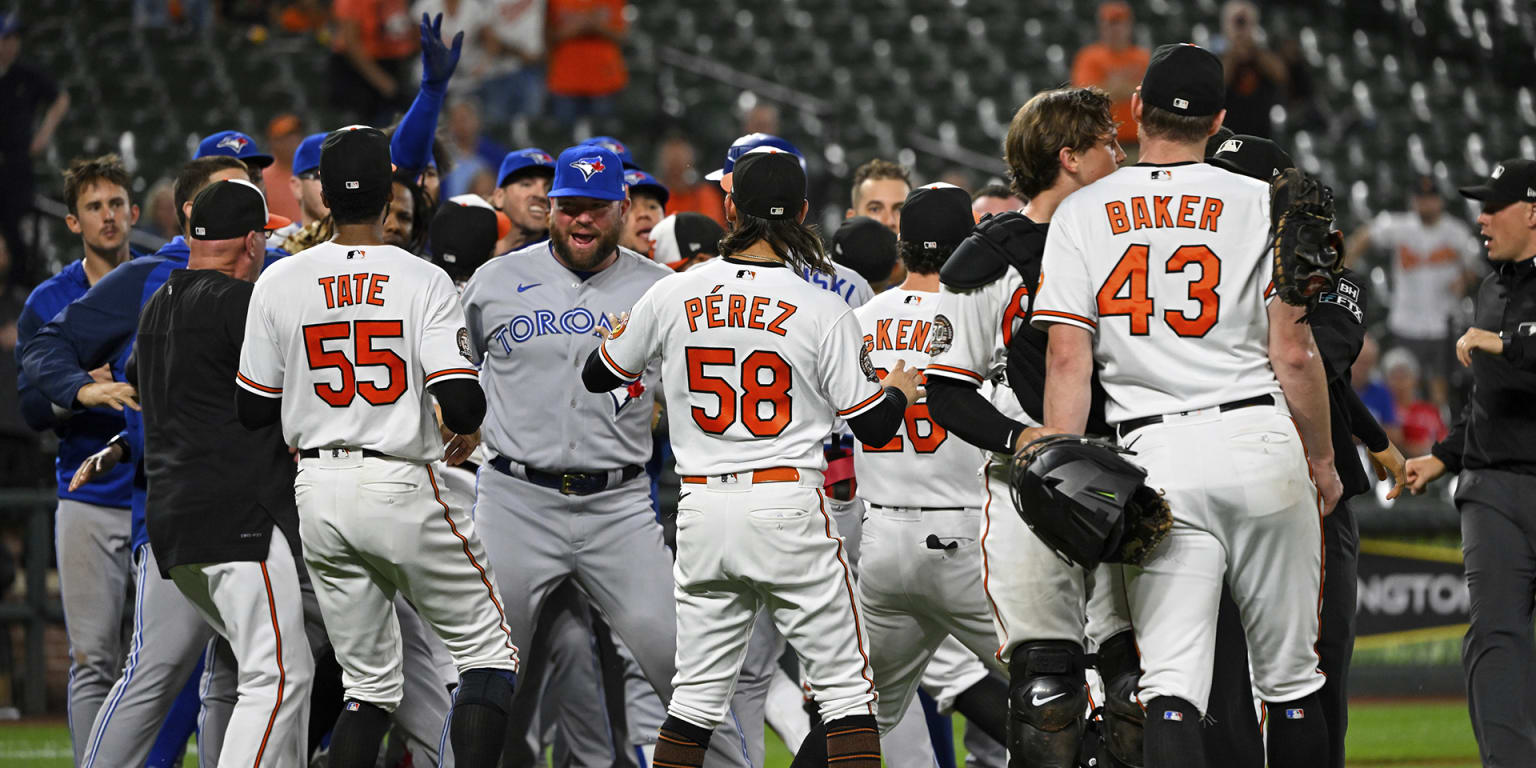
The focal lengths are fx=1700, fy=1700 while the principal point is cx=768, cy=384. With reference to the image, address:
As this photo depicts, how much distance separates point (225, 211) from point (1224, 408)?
3.14m

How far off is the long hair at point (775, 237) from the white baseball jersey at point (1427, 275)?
31.3 feet

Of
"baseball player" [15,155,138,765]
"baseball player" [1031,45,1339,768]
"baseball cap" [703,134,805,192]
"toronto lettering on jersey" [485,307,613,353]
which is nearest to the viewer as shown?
"baseball player" [1031,45,1339,768]

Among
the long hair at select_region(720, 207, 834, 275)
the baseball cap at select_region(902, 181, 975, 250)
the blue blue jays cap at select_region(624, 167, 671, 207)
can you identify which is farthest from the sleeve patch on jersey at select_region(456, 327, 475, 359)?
the blue blue jays cap at select_region(624, 167, 671, 207)

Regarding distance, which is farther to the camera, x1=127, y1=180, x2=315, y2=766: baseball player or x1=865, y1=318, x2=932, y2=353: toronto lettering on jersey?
x1=865, y1=318, x2=932, y2=353: toronto lettering on jersey

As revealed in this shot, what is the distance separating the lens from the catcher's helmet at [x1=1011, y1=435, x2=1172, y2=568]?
4234 millimetres

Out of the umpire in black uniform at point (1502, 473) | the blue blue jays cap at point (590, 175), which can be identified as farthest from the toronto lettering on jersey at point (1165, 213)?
the blue blue jays cap at point (590, 175)

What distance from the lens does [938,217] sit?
5703 millimetres

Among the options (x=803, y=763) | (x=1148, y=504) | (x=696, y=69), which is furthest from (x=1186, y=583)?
(x=696, y=69)

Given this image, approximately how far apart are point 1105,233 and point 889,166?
2.89 metres

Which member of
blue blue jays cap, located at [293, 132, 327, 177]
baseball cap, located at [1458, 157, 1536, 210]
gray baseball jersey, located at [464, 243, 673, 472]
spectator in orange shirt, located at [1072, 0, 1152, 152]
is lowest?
gray baseball jersey, located at [464, 243, 673, 472]

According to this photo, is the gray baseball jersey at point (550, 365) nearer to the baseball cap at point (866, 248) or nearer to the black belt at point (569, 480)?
the black belt at point (569, 480)

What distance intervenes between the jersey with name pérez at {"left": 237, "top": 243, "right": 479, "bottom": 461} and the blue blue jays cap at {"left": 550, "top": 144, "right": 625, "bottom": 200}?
88 centimetres

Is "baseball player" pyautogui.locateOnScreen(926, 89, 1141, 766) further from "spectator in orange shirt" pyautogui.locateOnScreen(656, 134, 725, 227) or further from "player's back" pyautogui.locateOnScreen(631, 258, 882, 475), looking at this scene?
"spectator in orange shirt" pyautogui.locateOnScreen(656, 134, 725, 227)

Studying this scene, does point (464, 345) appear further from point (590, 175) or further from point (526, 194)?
point (526, 194)
